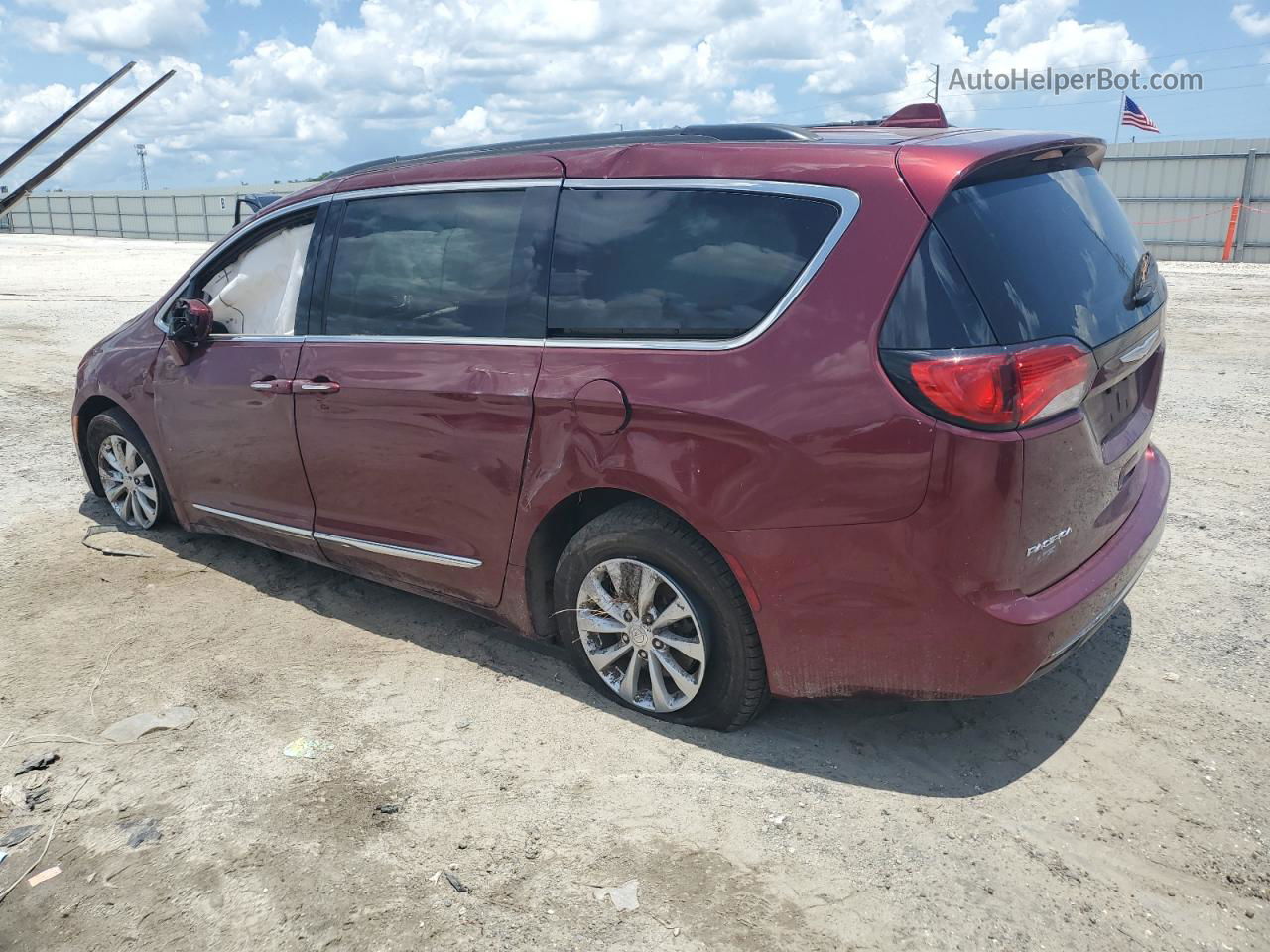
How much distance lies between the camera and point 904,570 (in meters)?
2.88

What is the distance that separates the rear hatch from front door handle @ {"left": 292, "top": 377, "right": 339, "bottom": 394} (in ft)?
7.59

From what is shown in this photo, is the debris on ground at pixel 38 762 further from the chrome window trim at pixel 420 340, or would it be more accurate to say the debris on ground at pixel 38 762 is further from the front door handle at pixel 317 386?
the chrome window trim at pixel 420 340

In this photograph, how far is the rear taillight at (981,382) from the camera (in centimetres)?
273

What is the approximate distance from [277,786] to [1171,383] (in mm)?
8115

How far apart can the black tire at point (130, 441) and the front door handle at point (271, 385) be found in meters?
1.25

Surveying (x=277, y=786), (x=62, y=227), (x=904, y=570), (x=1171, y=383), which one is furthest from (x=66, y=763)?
(x=62, y=227)

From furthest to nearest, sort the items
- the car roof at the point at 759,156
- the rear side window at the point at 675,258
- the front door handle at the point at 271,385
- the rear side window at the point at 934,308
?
1. the front door handle at the point at 271,385
2. the rear side window at the point at 675,258
3. the car roof at the point at 759,156
4. the rear side window at the point at 934,308

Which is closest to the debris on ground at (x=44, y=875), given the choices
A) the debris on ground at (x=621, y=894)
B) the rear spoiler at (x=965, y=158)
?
the debris on ground at (x=621, y=894)

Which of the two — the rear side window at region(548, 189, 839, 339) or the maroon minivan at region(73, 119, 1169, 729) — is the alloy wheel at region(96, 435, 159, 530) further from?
the rear side window at region(548, 189, 839, 339)

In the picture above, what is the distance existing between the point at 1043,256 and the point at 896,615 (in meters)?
1.13

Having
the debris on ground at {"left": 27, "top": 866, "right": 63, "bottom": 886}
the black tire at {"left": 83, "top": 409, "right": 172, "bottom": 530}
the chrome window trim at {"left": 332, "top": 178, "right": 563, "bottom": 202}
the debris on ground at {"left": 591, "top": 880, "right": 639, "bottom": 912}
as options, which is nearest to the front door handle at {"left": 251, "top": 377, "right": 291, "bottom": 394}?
the chrome window trim at {"left": 332, "top": 178, "right": 563, "bottom": 202}

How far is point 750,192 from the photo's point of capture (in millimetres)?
3143

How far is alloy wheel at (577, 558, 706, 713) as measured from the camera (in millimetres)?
3373

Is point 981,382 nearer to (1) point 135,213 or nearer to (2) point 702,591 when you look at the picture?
(2) point 702,591
